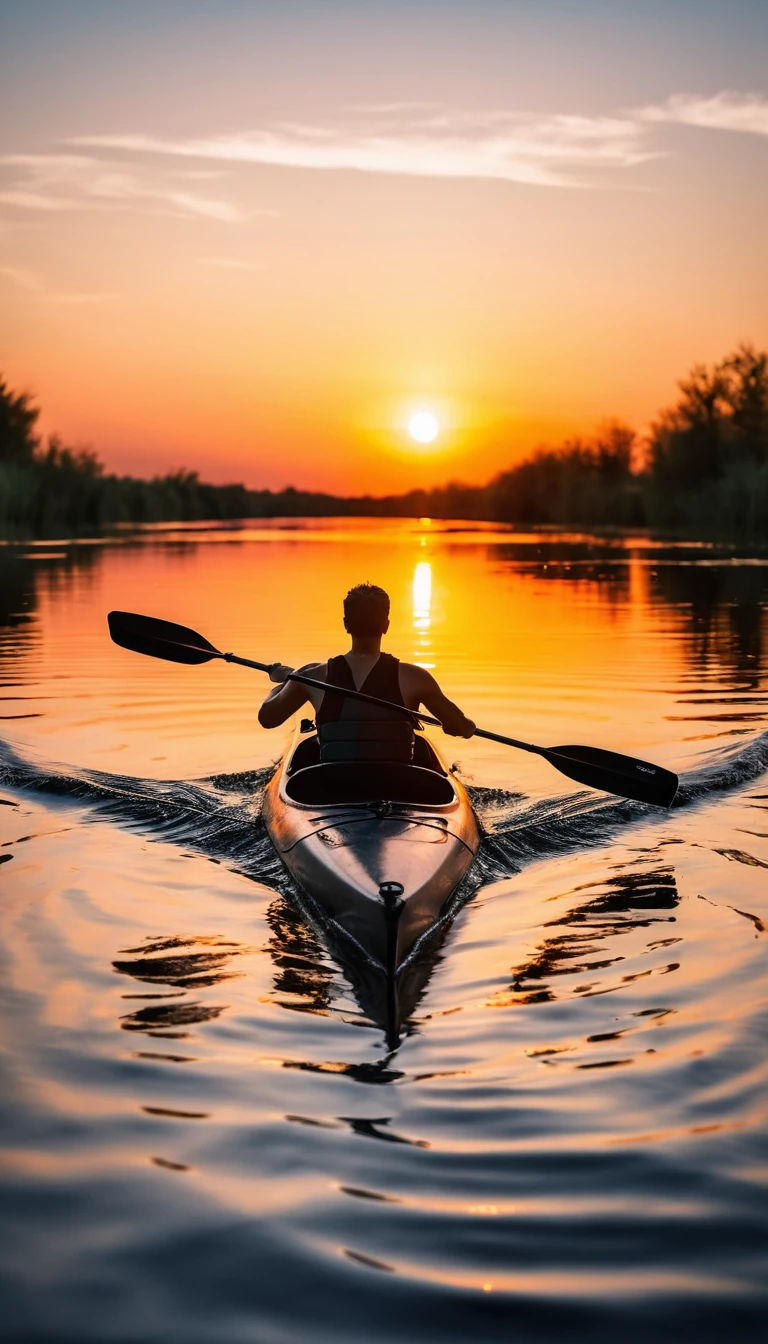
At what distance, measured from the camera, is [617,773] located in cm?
707

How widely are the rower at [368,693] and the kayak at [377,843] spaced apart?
0.16 m

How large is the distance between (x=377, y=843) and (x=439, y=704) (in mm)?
1504

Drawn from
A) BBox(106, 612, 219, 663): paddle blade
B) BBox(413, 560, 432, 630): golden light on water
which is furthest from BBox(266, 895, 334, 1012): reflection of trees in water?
BBox(413, 560, 432, 630): golden light on water

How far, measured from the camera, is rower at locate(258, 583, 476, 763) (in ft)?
20.5

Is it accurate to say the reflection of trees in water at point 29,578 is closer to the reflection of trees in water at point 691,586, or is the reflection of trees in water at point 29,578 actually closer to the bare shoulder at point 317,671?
the reflection of trees in water at point 691,586

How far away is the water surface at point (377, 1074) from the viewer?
2764mm

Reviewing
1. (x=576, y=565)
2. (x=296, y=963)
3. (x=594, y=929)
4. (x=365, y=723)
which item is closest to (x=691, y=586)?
(x=576, y=565)

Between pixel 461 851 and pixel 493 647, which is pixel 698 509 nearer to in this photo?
pixel 493 647

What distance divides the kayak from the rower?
0.16 metres

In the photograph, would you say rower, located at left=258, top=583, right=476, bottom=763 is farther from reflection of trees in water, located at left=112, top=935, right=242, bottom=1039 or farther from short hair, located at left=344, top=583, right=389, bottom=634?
reflection of trees in water, located at left=112, top=935, right=242, bottom=1039

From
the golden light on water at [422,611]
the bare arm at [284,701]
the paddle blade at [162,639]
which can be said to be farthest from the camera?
the golden light on water at [422,611]

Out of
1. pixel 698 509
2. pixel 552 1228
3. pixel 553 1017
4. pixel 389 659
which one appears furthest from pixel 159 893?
pixel 698 509

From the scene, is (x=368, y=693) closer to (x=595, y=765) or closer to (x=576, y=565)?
(x=595, y=765)

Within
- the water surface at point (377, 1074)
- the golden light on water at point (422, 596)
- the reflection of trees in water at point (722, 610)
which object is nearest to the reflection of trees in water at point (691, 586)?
the reflection of trees in water at point (722, 610)
